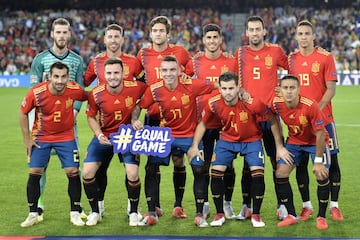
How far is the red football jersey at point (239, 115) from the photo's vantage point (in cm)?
732

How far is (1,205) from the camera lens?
8.57 metres

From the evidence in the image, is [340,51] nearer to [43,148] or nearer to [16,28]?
[16,28]

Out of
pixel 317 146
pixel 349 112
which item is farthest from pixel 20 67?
pixel 317 146

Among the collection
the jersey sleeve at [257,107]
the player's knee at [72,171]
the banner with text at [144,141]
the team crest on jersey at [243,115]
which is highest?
the jersey sleeve at [257,107]

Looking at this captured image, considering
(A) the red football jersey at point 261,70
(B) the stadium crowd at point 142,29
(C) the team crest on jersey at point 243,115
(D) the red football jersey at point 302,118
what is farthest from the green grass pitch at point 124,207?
(B) the stadium crowd at point 142,29

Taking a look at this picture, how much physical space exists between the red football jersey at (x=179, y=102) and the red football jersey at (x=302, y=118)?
82 centimetres

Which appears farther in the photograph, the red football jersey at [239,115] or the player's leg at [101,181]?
the player's leg at [101,181]

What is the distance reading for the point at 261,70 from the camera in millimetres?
7738

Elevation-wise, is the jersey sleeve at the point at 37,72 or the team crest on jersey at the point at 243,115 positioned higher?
the jersey sleeve at the point at 37,72

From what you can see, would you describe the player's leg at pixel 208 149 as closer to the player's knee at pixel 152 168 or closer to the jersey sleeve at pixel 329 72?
the player's knee at pixel 152 168

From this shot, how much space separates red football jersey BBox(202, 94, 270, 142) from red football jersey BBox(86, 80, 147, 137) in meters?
0.76

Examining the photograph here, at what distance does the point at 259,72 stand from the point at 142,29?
95.4ft

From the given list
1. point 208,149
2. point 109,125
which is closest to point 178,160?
point 208,149

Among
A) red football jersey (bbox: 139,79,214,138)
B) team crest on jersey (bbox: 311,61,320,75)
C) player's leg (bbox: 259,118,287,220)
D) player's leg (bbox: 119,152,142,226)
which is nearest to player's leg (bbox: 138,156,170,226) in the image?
player's leg (bbox: 119,152,142,226)
